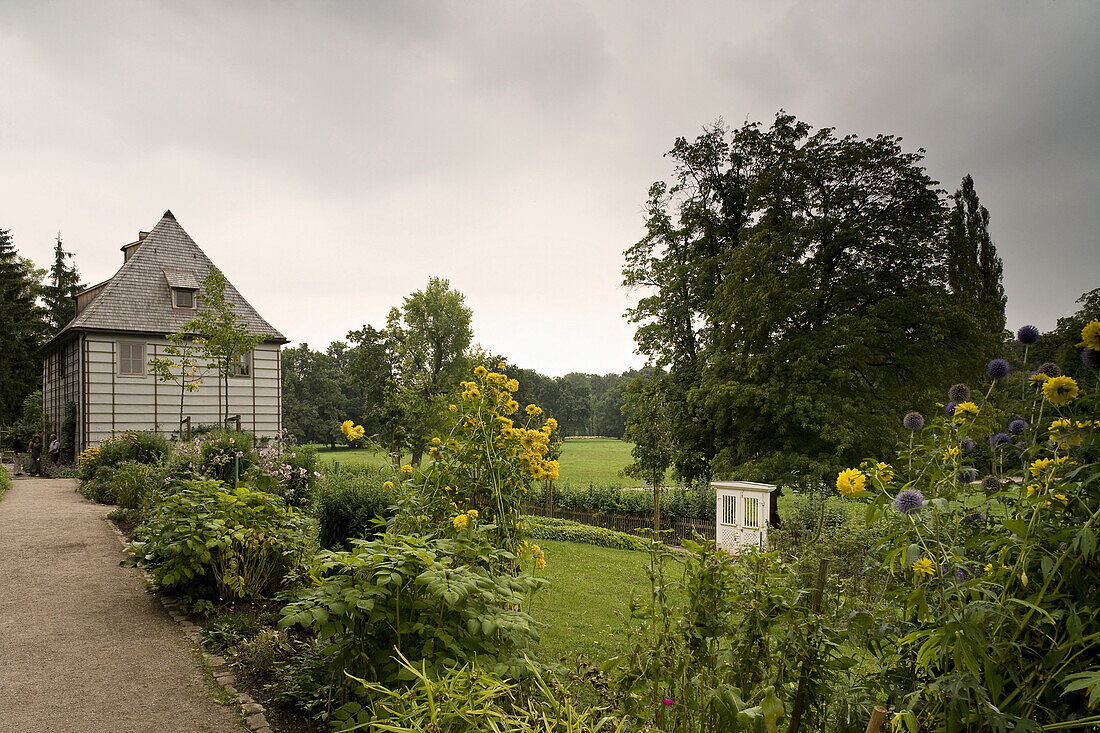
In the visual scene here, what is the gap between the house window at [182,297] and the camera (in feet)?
66.1

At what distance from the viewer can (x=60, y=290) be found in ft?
116

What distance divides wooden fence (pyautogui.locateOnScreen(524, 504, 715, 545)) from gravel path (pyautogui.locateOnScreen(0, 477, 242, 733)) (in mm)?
9110

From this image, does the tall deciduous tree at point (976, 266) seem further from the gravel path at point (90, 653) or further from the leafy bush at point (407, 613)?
the gravel path at point (90, 653)

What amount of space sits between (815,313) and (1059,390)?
12.6 m

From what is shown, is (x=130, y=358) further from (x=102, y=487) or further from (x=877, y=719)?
(x=877, y=719)

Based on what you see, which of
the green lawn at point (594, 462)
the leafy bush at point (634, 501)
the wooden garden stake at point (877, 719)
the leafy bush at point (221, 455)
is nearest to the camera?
the wooden garden stake at point (877, 719)

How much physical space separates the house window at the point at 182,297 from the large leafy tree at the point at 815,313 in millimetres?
17295

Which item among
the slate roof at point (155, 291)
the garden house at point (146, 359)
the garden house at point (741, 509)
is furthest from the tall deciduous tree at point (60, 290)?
the garden house at point (741, 509)

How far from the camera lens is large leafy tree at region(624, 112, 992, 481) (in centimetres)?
1222

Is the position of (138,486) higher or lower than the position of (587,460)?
higher

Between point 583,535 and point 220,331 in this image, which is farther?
point 583,535

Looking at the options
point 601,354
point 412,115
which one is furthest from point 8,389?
point 412,115

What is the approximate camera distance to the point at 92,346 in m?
18.1

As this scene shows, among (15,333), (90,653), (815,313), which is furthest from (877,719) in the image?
(15,333)
